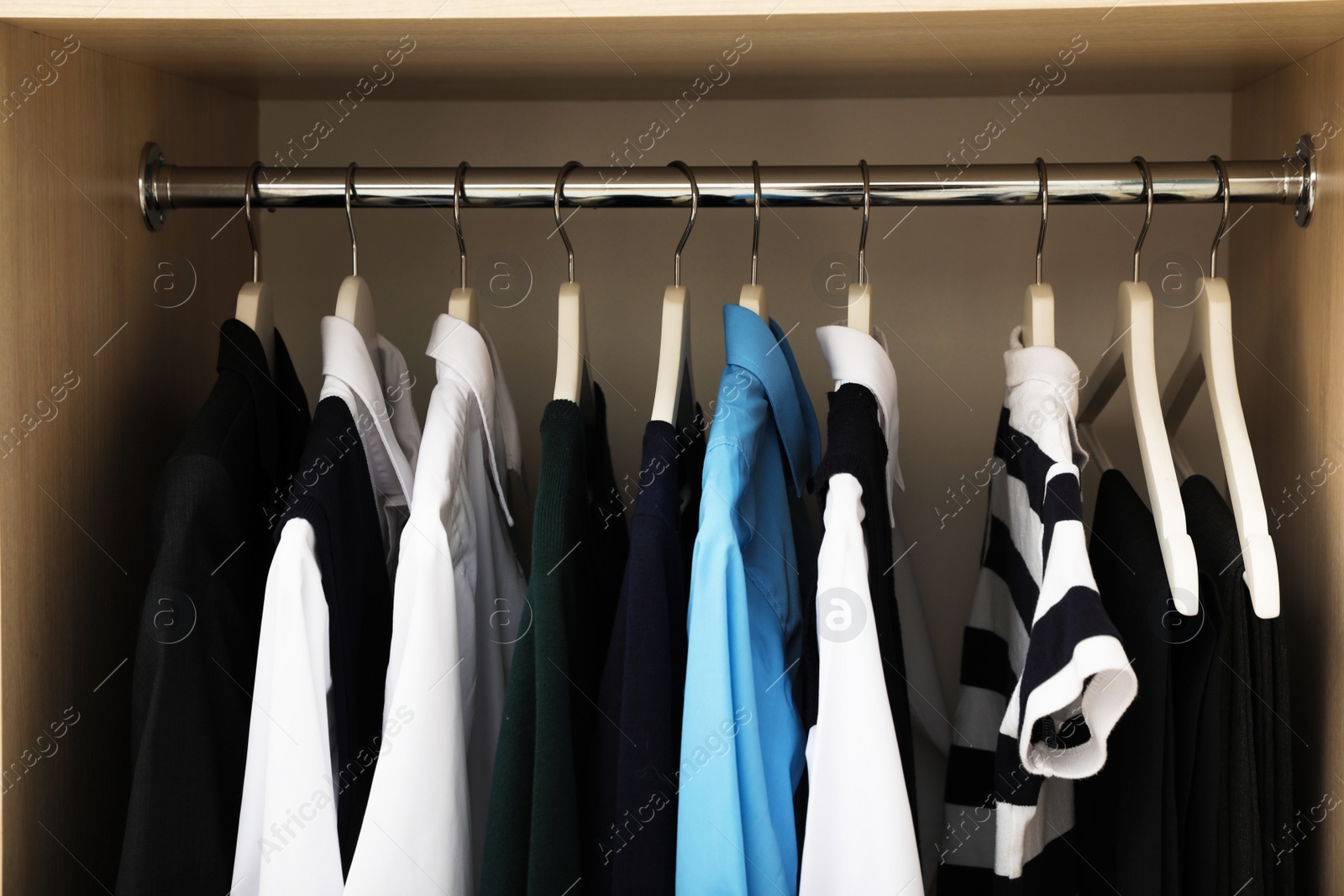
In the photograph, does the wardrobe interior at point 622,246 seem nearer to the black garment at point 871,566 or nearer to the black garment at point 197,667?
the black garment at point 197,667

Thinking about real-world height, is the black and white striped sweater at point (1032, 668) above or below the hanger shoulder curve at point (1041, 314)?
below

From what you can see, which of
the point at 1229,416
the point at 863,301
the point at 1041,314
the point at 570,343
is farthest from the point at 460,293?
the point at 1229,416

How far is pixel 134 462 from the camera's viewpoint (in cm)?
101

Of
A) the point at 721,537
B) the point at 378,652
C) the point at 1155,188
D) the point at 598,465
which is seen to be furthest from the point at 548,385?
the point at 1155,188

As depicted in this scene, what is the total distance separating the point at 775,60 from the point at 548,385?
0.51 metres

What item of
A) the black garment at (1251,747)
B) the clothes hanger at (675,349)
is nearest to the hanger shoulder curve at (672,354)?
the clothes hanger at (675,349)

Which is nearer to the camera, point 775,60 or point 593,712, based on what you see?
point 593,712

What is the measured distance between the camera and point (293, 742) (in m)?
0.80

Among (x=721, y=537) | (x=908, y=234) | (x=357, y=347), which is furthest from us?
(x=908, y=234)

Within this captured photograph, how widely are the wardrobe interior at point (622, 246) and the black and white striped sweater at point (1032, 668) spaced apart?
0.24 meters

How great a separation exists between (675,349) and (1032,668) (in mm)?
404

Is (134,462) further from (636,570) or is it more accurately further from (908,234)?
(908,234)

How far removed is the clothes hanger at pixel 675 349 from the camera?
2.95 feet

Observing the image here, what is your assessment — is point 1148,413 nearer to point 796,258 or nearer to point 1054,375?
point 1054,375
